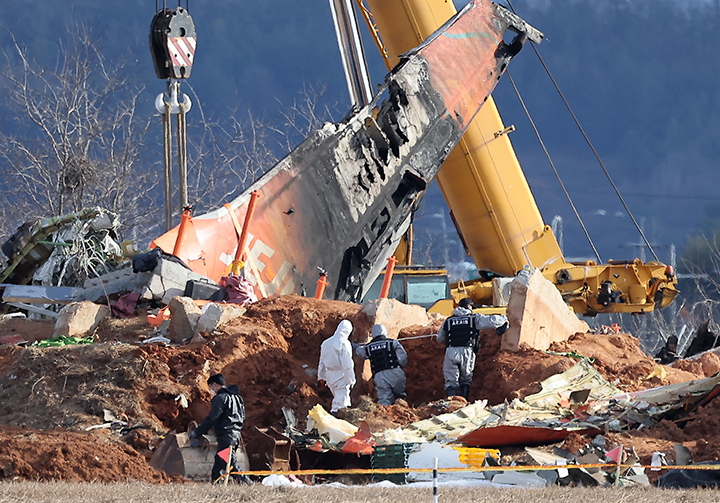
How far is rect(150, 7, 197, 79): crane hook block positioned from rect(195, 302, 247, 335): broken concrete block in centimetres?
480

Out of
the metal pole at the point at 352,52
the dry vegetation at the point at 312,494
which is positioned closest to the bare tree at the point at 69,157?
the metal pole at the point at 352,52

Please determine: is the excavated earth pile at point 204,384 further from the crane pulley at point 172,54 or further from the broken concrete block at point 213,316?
the crane pulley at point 172,54

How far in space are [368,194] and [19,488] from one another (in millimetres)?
9612

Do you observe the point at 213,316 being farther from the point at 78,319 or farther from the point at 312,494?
the point at 312,494

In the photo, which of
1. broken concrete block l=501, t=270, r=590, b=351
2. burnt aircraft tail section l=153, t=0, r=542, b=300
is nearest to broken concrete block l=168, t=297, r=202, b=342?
burnt aircraft tail section l=153, t=0, r=542, b=300

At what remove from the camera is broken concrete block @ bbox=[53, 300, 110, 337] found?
1221 centimetres

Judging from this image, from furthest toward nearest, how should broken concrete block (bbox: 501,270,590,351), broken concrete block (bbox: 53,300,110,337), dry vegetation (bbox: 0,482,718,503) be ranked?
broken concrete block (bbox: 501,270,590,351)
broken concrete block (bbox: 53,300,110,337)
dry vegetation (bbox: 0,482,718,503)

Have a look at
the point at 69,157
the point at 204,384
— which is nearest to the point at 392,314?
the point at 204,384

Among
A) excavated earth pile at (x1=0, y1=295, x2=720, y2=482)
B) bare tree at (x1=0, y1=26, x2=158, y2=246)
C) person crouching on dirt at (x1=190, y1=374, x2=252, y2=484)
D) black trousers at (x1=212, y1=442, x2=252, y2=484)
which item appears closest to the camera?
black trousers at (x1=212, y1=442, x2=252, y2=484)

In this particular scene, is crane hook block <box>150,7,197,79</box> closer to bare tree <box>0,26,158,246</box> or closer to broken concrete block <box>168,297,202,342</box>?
broken concrete block <box>168,297,202,342</box>

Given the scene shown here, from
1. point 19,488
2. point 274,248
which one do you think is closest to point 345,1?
point 274,248

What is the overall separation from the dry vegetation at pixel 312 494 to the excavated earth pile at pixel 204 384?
1408 mm

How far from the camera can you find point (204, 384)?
10.9 m

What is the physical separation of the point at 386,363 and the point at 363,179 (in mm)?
4673
